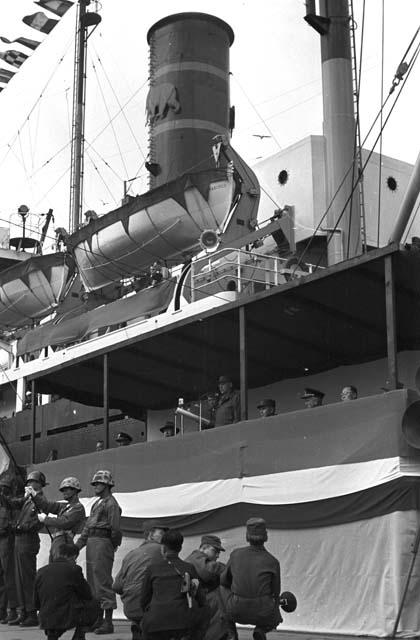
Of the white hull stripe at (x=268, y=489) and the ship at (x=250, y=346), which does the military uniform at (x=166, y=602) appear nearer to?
the ship at (x=250, y=346)

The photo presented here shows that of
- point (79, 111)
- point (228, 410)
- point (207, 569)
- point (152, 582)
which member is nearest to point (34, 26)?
point (228, 410)

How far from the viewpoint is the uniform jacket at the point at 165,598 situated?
23.4 feet

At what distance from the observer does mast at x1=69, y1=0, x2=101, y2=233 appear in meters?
31.9

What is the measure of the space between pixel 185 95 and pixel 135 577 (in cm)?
1684

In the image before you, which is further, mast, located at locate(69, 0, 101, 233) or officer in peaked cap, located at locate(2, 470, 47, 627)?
mast, located at locate(69, 0, 101, 233)

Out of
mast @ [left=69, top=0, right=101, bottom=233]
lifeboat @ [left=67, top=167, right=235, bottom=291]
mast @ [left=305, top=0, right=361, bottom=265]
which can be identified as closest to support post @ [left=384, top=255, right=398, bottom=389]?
mast @ [left=305, top=0, right=361, bottom=265]

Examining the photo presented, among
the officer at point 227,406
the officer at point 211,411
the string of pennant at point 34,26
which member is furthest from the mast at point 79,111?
the officer at point 227,406

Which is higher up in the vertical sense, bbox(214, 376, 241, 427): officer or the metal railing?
the metal railing

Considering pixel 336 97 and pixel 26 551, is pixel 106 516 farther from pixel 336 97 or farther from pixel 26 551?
pixel 336 97

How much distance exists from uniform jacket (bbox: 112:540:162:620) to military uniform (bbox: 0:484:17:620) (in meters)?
4.03

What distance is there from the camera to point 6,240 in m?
32.2

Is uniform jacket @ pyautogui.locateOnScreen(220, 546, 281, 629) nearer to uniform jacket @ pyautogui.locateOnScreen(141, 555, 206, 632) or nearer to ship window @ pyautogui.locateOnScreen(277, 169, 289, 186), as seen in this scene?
uniform jacket @ pyautogui.locateOnScreen(141, 555, 206, 632)

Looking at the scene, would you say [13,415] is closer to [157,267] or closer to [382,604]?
[157,267]

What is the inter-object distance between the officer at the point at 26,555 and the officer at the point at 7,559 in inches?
5.4
